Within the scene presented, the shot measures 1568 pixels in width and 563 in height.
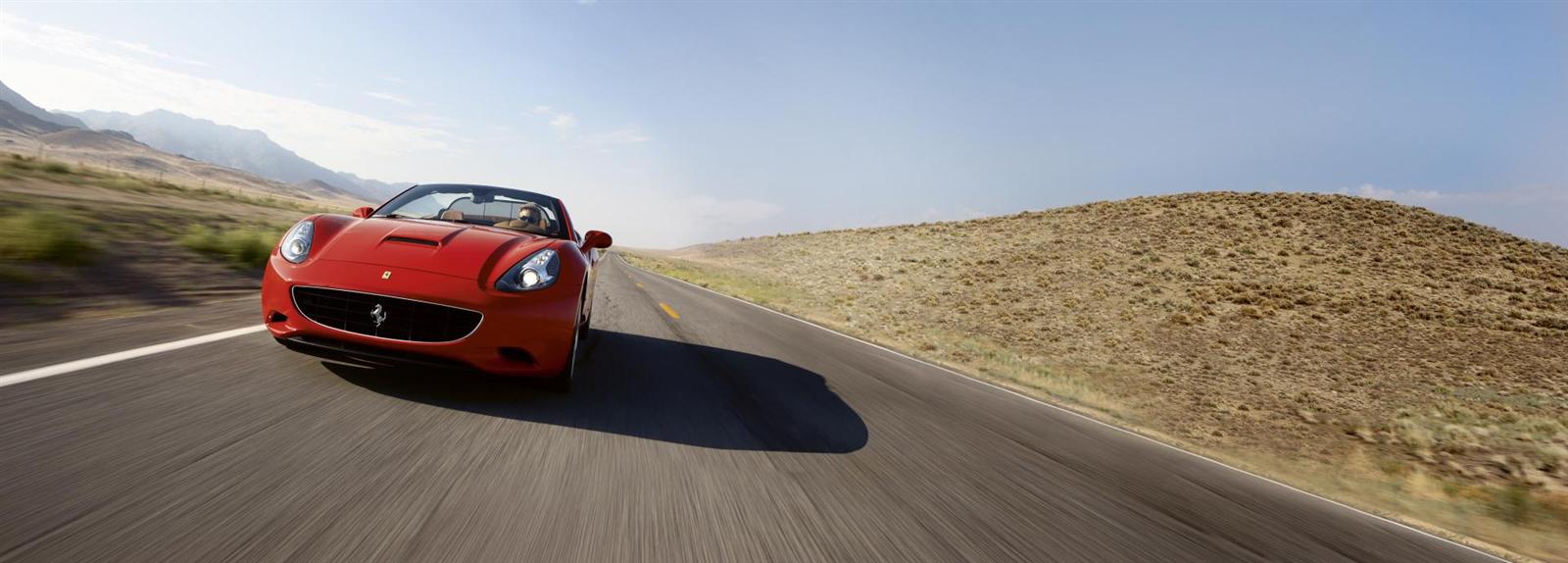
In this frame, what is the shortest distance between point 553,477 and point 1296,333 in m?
20.7

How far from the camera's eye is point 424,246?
3781mm

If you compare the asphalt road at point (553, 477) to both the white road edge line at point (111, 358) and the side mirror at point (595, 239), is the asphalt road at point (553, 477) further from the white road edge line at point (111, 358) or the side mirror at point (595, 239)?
the side mirror at point (595, 239)

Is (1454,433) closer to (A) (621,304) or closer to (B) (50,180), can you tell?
(A) (621,304)

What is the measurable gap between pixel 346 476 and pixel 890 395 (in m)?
4.37

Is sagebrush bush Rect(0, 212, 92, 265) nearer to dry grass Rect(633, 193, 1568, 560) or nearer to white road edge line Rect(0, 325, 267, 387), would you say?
white road edge line Rect(0, 325, 267, 387)

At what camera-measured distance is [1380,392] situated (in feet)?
41.4

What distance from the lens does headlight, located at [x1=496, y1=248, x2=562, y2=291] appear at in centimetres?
365

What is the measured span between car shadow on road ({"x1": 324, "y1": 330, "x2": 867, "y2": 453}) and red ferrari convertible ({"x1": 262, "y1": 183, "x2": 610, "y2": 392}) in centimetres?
26

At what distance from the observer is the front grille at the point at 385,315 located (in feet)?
10.9

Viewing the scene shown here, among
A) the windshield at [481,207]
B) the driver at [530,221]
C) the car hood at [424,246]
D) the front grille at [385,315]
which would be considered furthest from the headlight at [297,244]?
the driver at [530,221]

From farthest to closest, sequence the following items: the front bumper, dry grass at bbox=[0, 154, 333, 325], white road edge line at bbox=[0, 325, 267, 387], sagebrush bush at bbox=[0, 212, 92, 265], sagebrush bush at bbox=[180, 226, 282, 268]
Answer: sagebrush bush at bbox=[180, 226, 282, 268] < sagebrush bush at bbox=[0, 212, 92, 265] < dry grass at bbox=[0, 154, 333, 325] < the front bumper < white road edge line at bbox=[0, 325, 267, 387]

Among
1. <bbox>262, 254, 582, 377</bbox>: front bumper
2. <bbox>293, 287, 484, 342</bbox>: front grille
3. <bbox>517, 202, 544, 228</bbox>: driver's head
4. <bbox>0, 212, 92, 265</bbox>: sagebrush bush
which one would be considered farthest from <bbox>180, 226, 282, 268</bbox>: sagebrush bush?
<bbox>293, 287, 484, 342</bbox>: front grille

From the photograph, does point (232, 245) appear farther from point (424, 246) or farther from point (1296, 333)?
point (1296, 333)

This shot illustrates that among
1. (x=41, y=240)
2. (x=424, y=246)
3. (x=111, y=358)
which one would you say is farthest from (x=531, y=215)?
(x=41, y=240)
